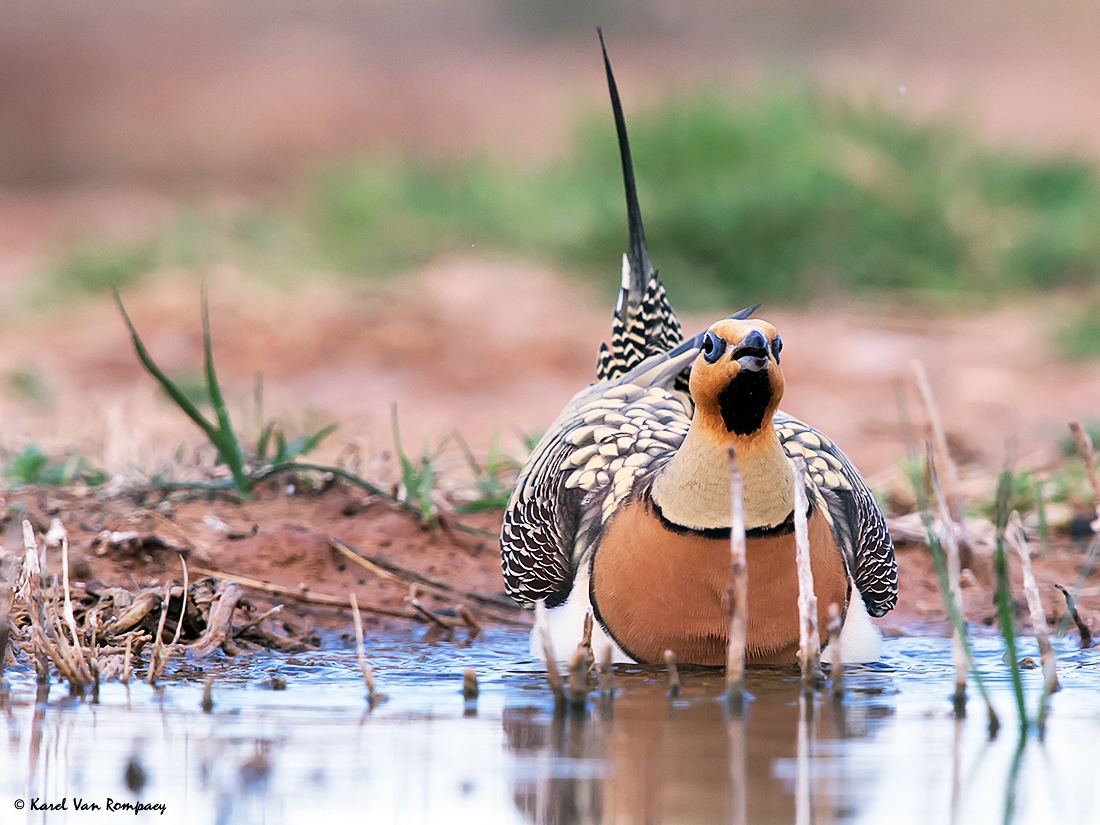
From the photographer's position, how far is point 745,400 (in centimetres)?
326

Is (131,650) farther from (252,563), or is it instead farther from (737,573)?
(737,573)

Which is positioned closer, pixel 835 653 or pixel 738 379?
pixel 835 653

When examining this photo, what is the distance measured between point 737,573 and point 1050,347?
18.0 ft

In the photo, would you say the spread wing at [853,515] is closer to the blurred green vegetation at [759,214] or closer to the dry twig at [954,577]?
the dry twig at [954,577]

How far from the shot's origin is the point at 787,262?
8820mm

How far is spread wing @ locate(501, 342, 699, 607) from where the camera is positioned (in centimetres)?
382

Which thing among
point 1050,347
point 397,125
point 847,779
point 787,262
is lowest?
point 847,779

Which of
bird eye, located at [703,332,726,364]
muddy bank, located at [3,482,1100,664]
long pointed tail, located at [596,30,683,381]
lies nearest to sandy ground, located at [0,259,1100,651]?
muddy bank, located at [3,482,1100,664]

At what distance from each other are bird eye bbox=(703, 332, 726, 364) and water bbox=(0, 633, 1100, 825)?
26.0 inches

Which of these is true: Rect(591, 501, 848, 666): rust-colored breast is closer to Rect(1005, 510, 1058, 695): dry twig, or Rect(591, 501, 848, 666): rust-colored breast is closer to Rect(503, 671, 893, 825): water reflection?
Rect(503, 671, 893, 825): water reflection

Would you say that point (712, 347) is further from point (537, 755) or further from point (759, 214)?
point (759, 214)

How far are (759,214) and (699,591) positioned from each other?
585 centimetres

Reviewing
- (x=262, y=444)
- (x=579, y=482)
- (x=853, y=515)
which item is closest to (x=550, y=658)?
(x=579, y=482)

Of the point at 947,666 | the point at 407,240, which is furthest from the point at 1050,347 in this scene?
the point at 947,666
